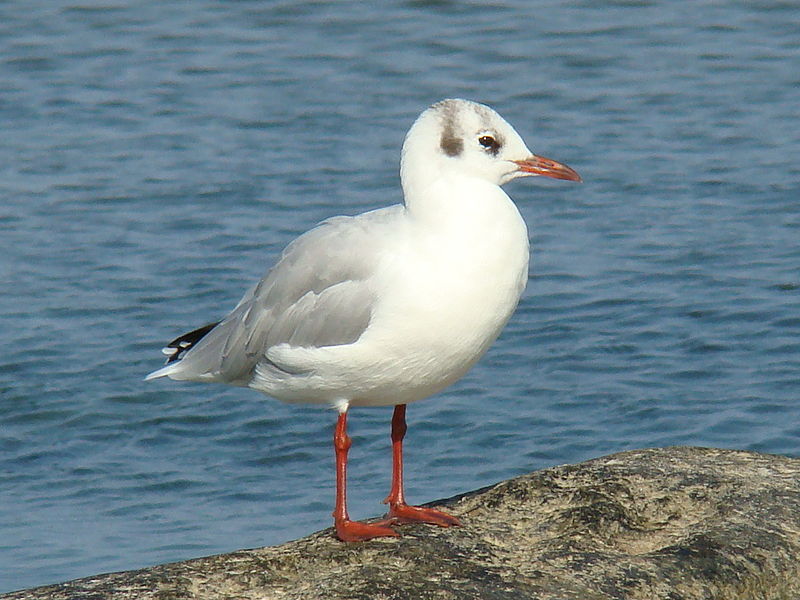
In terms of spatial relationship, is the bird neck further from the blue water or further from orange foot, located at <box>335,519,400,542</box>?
the blue water

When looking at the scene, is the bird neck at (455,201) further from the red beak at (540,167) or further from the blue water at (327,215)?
the blue water at (327,215)

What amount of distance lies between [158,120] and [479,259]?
8108mm

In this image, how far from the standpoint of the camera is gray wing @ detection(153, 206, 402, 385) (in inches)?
221

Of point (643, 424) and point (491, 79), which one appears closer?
point (643, 424)

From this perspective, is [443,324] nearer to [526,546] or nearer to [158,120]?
[526,546]

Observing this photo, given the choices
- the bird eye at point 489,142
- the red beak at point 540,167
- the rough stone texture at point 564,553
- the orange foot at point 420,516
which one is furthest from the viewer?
the red beak at point 540,167

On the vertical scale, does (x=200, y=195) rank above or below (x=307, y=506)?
above

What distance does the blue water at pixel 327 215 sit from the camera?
844cm

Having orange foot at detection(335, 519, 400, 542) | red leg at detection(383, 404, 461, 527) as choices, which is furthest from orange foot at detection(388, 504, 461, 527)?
orange foot at detection(335, 519, 400, 542)

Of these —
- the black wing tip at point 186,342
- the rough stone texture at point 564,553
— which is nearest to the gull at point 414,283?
the rough stone texture at point 564,553

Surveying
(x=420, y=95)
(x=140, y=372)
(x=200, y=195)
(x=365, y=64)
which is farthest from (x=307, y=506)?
(x=365, y=64)

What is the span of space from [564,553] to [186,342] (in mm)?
2354

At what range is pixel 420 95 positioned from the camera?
42.5ft

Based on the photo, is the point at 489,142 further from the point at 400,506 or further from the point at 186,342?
the point at 186,342
